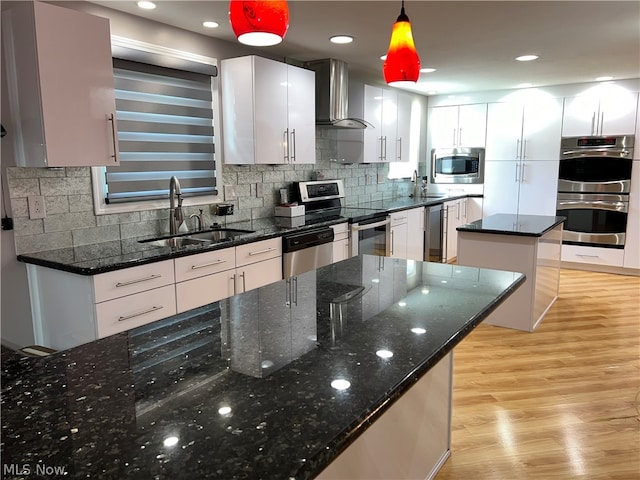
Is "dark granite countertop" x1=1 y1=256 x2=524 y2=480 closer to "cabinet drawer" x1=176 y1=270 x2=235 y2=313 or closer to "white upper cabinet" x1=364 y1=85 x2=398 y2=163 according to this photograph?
"cabinet drawer" x1=176 y1=270 x2=235 y2=313

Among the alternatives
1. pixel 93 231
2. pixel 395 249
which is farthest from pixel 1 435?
pixel 395 249

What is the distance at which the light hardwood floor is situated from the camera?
2195mm

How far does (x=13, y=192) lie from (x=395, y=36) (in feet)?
6.97

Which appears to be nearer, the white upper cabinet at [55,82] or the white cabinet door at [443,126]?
the white upper cabinet at [55,82]

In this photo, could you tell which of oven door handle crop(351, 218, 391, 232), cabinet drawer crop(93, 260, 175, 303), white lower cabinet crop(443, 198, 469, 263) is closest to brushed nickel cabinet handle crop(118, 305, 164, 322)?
cabinet drawer crop(93, 260, 175, 303)

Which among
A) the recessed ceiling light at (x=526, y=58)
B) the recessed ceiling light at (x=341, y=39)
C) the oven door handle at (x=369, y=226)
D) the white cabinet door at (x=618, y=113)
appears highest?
the recessed ceiling light at (x=526, y=58)

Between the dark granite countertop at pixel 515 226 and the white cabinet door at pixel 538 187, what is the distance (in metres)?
1.84

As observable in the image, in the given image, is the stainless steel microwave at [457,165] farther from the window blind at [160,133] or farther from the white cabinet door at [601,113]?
the window blind at [160,133]

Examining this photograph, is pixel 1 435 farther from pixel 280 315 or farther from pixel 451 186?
pixel 451 186

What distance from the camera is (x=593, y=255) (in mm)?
5910

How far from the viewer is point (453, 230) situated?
635cm

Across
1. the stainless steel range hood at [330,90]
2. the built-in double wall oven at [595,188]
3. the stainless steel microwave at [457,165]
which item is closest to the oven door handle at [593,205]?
the built-in double wall oven at [595,188]

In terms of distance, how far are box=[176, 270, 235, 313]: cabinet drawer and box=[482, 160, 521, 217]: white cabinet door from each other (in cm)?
460

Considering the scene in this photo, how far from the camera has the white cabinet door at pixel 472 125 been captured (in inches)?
253
